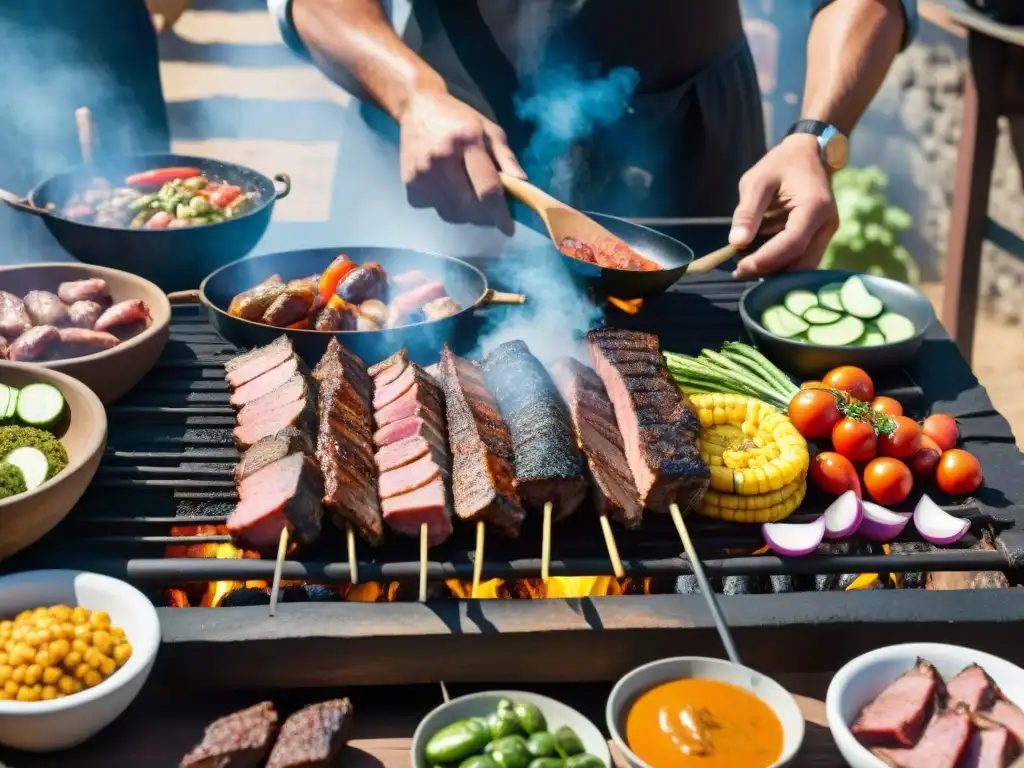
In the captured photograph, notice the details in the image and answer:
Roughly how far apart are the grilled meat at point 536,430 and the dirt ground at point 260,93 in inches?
293

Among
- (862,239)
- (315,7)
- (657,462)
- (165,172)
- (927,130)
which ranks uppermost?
(315,7)

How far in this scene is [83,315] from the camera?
4418mm

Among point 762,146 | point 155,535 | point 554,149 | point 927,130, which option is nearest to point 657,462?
point 155,535

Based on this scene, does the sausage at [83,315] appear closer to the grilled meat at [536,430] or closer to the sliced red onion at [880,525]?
the grilled meat at [536,430]

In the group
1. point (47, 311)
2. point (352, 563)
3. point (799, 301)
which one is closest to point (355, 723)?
point (352, 563)

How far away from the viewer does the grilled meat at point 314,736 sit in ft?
9.86

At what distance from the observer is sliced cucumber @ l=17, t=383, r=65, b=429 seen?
3.75 m

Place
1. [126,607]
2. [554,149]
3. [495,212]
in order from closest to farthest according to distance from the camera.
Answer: [126,607] → [495,212] → [554,149]

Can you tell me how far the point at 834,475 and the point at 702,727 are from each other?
136 centimetres

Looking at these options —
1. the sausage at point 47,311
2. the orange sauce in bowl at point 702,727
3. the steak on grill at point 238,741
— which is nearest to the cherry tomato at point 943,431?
the orange sauce in bowl at point 702,727

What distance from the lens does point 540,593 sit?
3.86 meters

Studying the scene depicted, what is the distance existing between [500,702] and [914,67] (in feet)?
33.9

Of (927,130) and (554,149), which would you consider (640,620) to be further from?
(927,130)

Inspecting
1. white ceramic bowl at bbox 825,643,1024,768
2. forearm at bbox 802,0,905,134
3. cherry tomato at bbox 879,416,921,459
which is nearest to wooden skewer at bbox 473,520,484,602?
white ceramic bowl at bbox 825,643,1024,768
